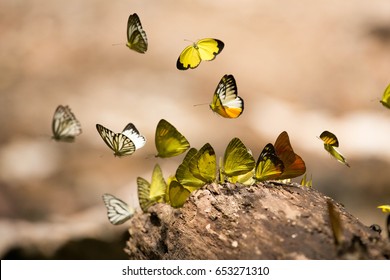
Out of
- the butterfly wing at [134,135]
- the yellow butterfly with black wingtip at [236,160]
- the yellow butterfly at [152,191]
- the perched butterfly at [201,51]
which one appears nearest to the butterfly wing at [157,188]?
the yellow butterfly at [152,191]

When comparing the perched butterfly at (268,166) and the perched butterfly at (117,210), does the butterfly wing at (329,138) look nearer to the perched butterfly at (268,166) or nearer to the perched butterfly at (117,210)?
the perched butterfly at (268,166)

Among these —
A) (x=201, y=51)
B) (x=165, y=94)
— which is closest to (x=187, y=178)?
(x=201, y=51)

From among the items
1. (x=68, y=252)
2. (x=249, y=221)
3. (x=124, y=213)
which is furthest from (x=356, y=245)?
(x=68, y=252)

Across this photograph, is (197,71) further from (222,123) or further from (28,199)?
(28,199)

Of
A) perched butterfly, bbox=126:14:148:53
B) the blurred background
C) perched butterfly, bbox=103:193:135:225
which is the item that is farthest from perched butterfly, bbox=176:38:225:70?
the blurred background

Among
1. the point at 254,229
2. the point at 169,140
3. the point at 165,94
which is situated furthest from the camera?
the point at 165,94

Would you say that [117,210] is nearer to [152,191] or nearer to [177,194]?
[152,191]

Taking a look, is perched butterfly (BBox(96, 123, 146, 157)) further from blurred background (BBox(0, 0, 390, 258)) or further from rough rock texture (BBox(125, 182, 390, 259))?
blurred background (BBox(0, 0, 390, 258))

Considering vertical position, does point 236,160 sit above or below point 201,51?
below
